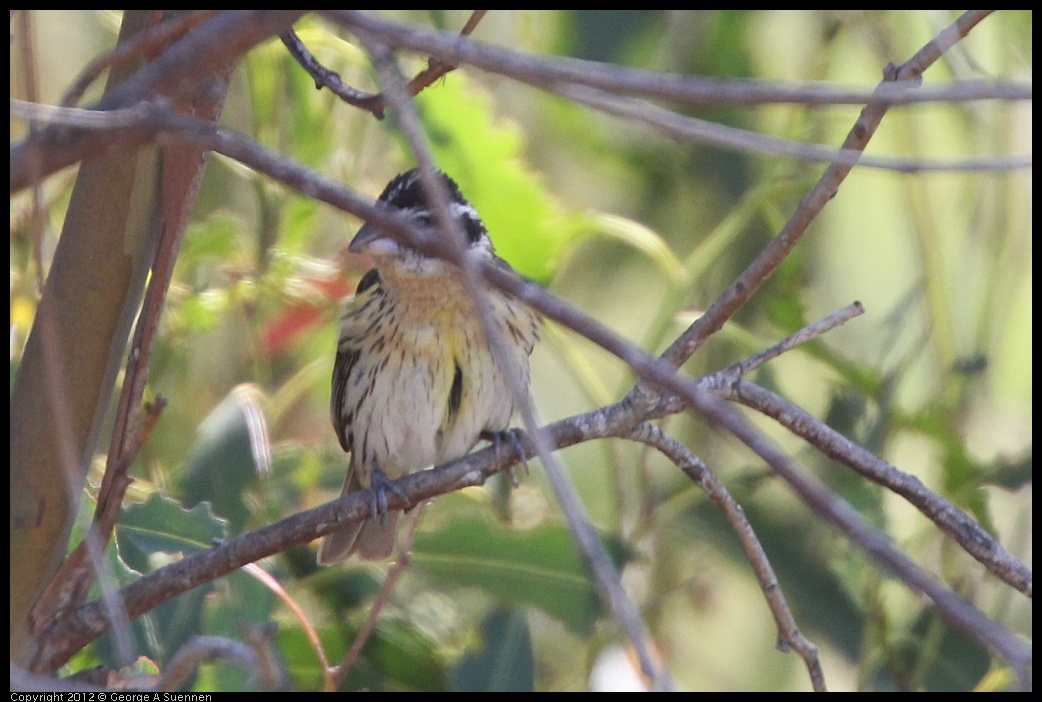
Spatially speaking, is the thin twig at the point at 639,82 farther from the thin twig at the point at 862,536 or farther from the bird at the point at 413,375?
the bird at the point at 413,375

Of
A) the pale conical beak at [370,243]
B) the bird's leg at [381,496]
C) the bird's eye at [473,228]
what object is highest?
the bird's eye at [473,228]

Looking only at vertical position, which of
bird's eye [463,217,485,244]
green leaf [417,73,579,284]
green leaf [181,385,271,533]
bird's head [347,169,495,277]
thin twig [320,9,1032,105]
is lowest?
thin twig [320,9,1032,105]

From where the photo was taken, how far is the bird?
9.32 feet

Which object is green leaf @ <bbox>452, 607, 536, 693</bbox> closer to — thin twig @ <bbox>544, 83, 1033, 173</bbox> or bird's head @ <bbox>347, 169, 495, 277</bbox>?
bird's head @ <bbox>347, 169, 495, 277</bbox>

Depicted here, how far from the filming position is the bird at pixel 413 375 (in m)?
2.84

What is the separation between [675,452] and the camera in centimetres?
194

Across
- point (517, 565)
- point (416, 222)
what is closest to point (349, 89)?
point (416, 222)

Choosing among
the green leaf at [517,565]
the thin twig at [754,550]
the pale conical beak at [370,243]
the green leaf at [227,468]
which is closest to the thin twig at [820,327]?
the thin twig at [754,550]

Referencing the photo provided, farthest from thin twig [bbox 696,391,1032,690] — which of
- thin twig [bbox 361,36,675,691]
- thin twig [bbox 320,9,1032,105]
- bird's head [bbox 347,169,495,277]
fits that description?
bird's head [bbox 347,169,495,277]

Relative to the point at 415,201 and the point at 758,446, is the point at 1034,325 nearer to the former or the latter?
the point at 415,201

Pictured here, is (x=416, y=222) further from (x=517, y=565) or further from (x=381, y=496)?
(x=517, y=565)

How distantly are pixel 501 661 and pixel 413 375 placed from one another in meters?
0.77

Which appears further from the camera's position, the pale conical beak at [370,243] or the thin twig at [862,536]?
the pale conical beak at [370,243]

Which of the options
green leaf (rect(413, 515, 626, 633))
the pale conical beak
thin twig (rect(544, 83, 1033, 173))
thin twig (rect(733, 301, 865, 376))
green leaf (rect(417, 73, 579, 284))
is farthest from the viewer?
green leaf (rect(417, 73, 579, 284))
